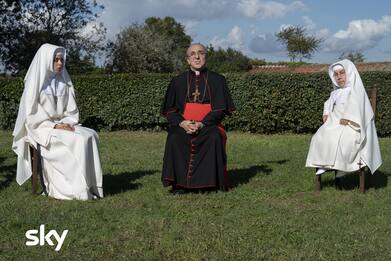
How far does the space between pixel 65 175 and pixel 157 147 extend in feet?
20.7

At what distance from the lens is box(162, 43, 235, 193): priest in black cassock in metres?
8.10

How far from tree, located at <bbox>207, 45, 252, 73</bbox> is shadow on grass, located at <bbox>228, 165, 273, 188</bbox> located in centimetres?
2903

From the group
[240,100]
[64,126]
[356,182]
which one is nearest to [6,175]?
[64,126]

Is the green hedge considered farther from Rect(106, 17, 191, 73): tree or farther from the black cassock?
Rect(106, 17, 191, 73): tree

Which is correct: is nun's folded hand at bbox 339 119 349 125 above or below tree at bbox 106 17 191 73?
below

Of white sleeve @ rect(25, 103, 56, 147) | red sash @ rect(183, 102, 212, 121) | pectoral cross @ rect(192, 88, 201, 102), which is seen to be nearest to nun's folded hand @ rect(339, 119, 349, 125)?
red sash @ rect(183, 102, 212, 121)

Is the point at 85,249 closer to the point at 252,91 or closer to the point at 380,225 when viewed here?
the point at 380,225

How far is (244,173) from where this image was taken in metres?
9.85

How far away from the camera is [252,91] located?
1683 cm

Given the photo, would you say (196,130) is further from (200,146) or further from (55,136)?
(55,136)

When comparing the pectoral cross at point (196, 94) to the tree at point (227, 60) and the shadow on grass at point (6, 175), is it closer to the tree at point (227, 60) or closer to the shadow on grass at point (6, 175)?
the shadow on grass at point (6, 175)

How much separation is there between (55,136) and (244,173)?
3426 mm

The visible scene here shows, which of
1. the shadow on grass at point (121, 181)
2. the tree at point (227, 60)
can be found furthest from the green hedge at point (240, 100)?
the tree at point (227, 60)

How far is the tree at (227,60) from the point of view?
132ft
